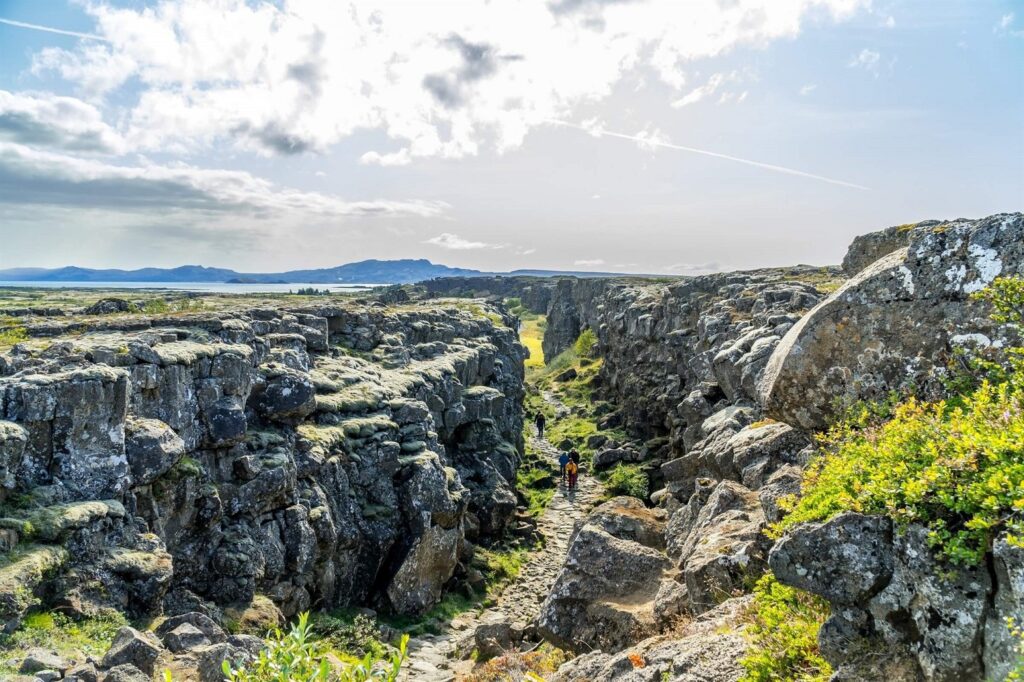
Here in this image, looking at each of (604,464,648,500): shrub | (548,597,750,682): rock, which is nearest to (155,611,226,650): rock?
(548,597,750,682): rock

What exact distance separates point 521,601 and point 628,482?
14.1m

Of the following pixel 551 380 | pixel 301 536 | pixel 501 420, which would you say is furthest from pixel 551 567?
pixel 551 380

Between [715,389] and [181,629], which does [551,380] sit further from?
[181,629]

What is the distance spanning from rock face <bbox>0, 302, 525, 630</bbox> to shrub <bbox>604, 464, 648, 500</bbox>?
7163 millimetres

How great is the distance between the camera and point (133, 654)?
13.8 m

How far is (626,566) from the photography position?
17.4 metres

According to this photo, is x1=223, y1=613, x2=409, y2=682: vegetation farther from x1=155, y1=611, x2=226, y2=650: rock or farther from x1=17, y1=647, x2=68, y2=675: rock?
x1=155, y1=611, x2=226, y2=650: rock

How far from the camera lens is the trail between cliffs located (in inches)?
872

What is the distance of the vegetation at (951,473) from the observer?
6.76 meters

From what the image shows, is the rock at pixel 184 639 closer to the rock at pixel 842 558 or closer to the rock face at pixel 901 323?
the rock at pixel 842 558

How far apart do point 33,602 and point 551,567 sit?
22194 mm

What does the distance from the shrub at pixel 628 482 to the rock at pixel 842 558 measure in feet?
101

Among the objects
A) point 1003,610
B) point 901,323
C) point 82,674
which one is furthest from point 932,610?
point 82,674

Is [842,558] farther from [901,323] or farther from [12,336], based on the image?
[12,336]
